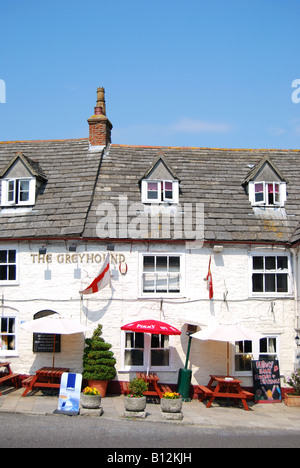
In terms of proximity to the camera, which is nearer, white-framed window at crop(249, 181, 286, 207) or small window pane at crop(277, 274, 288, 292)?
small window pane at crop(277, 274, 288, 292)

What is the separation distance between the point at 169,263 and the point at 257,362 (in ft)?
14.8

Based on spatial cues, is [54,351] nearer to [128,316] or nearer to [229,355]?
[128,316]

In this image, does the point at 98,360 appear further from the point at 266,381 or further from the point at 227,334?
the point at 266,381

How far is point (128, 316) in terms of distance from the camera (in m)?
16.4

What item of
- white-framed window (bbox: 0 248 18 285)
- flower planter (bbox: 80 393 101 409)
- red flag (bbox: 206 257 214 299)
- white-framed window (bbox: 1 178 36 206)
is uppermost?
white-framed window (bbox: 1 178 36 206)

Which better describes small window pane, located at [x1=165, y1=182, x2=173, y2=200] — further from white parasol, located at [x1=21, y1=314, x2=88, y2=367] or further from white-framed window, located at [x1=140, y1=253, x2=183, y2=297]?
white parasol, located at [x1=21, y1=314, x2=88, y2=367]

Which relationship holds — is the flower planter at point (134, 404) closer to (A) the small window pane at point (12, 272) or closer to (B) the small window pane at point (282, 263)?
(A) the small window pane at point (12, 272)

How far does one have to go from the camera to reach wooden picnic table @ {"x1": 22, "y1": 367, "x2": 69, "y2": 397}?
14927mm

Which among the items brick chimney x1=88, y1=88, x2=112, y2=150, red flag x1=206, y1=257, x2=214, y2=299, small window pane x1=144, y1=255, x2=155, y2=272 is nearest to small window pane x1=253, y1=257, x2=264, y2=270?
red flag x1=206, y1=257, x2=214, y2=299

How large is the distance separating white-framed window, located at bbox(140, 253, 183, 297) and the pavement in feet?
12.1

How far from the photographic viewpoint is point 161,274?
16812mm

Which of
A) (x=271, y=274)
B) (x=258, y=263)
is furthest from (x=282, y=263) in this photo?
(x=258, y=263)
